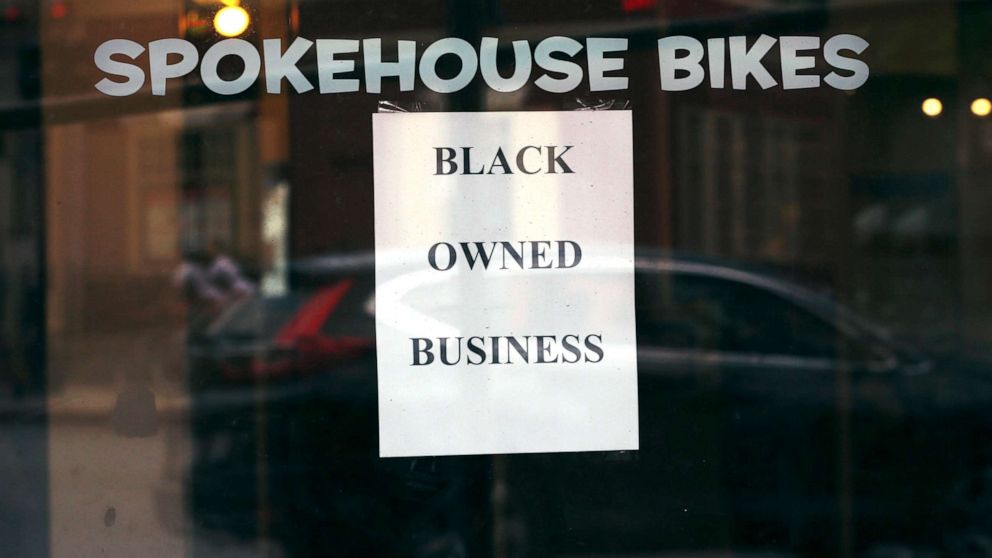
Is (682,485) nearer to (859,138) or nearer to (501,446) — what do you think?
(501,446)

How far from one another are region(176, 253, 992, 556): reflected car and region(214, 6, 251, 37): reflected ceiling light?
0.74 m

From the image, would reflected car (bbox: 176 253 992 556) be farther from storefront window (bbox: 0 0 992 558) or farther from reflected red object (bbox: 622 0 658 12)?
reflected red object (bbox: 622 0 658 12)

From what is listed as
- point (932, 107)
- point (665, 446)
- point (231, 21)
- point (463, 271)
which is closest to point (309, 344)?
point (463, 271)

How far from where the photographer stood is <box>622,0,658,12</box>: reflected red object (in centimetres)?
331

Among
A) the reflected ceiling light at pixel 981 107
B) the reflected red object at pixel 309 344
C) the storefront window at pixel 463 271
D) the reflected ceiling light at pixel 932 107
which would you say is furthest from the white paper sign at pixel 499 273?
the reflected ceiling light at pixel 981 107

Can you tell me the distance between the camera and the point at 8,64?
327 cm

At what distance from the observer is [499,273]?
10.7 feet

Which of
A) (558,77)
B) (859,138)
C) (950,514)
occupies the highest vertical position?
(558,77)

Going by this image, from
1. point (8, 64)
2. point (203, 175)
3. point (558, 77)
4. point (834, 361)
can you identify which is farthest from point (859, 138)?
point (8, 64)

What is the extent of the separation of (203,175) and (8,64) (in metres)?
0.70

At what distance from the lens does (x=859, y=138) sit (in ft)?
11.0

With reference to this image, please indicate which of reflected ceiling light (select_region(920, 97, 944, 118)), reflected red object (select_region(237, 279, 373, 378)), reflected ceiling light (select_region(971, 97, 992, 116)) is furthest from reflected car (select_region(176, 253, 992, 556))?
reflected ceiling light (select_region(971, 97, 992, 116))

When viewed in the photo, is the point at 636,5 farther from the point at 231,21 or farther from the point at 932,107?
the point at 231,21

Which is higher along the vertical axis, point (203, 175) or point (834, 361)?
point (203, 175)
